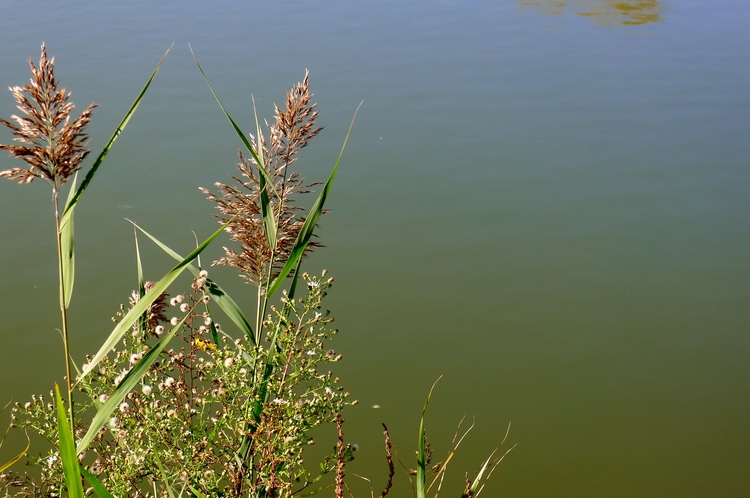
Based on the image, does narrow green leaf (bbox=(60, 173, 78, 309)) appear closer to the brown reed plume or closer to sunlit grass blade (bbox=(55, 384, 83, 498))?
sunlit grass blade (bbox=(55, 384, 83, 498))

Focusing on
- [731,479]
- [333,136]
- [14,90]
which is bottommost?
[731,479]

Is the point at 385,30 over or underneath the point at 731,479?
over

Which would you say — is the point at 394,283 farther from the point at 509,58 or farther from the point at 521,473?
the point at 509,58

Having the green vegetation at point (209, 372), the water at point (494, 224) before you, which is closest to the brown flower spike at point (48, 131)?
the green vegetation at point (209, 372)

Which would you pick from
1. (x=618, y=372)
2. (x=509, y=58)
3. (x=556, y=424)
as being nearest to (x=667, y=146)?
(x=509, y=58)

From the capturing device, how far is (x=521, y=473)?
3.71 meters

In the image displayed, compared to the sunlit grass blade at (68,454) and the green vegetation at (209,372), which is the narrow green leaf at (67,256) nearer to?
the green vegetation at (209,372)

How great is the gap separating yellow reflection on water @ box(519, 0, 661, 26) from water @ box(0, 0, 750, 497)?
514mm

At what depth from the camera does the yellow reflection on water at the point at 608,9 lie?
10000 millimetres

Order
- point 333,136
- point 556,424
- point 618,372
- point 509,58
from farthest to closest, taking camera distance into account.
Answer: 1. point 509,58
2. point 333,136
3. point 618,372
4. point 556,424

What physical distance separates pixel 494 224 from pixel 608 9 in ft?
20.5

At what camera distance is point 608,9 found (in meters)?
10.6

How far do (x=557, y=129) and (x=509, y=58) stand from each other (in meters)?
1.92

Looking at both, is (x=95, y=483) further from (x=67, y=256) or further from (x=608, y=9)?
(x=608, y=9)
